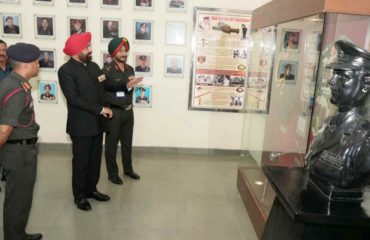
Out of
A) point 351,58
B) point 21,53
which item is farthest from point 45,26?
point 351,58

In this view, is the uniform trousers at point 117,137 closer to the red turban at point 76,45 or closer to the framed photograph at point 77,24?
the red turban at point 76,45

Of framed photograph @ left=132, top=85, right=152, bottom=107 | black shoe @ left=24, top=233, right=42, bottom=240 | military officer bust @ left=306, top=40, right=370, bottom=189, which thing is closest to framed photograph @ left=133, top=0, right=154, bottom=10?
framed photograph @ left=132, top=85, right=152, bottom=107

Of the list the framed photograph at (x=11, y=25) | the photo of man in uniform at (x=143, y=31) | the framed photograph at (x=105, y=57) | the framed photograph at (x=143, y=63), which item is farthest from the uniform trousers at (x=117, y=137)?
the framed photograph at (x=11, y=25)

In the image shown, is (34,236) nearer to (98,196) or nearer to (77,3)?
(98,196)

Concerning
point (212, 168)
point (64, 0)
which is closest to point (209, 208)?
point (212, 168)

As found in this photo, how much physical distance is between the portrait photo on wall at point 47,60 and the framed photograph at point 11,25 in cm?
40

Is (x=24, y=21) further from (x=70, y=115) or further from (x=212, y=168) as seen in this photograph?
(x=212, y=168)

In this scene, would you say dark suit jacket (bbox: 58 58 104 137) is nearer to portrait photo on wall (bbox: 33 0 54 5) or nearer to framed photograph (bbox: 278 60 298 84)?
framed photograph (bbox: 278 60 298 84)

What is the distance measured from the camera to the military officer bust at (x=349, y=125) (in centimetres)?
142

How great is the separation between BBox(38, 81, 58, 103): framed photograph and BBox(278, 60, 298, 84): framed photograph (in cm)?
317

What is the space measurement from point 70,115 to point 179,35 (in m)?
2.16

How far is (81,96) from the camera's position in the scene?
287cm

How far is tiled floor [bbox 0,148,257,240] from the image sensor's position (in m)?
2.75

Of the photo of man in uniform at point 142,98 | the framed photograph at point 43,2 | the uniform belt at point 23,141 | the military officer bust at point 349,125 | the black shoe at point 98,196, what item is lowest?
the black shoe at point 98,196
